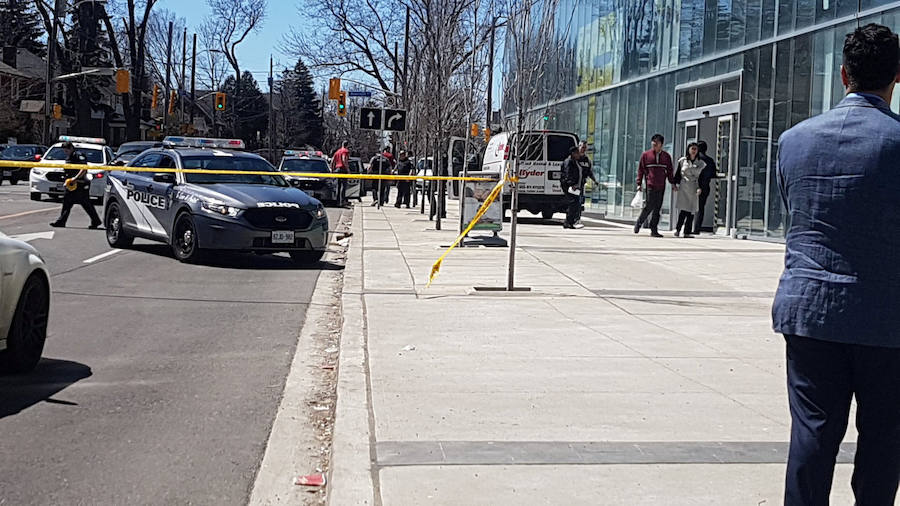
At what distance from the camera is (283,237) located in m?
14.0

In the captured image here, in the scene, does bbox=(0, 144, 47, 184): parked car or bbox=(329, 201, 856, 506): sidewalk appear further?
bbox=(0, 144, 47, 184): parked car

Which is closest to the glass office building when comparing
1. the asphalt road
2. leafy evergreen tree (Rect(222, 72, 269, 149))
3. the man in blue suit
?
the asphalt road

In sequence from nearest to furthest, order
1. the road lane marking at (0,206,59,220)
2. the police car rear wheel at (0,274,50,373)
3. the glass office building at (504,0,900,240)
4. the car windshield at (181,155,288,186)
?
the police car rear wheel at (0,274,50,373)
the car windshield at (181,155,288,186)
the glass office building at (504,0,900,240)
the road lane marking at (0,206,59,220)

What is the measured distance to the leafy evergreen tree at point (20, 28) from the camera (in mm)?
75931

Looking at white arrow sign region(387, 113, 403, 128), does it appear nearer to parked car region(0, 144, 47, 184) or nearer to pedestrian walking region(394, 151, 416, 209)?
pedestrian walking region(394, 151, 416, 209)

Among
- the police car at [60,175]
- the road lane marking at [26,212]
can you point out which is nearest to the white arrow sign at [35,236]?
the road lane marking at [26,212]

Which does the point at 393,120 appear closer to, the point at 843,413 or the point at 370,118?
the point at 370,118

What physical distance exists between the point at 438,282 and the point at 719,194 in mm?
11369

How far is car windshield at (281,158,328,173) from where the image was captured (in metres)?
33.0

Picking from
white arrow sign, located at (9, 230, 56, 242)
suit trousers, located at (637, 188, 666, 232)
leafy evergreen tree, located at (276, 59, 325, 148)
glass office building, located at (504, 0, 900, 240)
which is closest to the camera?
white arrow sign, located at (9, 230, 56, 242)

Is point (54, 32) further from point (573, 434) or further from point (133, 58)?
point (573, 434)

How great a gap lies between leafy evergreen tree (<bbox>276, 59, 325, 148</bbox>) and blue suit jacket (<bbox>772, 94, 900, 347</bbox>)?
107744 mm

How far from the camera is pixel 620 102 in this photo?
28.8 m

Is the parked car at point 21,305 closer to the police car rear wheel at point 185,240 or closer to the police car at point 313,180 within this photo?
the police car rear wheel at point 185,240
